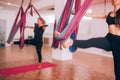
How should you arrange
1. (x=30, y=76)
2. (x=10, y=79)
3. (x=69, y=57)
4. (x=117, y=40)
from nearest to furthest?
(x=117, y=40) → (x=10, y=79) → (x=30, y=76) → (x=69, y=57)

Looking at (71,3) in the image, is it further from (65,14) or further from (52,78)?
(52,78)

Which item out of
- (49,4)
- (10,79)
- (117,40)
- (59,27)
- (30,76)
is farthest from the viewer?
(49,4)

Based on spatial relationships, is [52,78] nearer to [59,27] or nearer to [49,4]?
[59,27]

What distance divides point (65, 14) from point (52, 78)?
210 centimetres

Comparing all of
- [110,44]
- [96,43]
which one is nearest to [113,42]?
[110,44]

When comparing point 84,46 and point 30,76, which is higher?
point 84,46

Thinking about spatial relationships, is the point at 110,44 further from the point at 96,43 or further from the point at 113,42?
the point at 96,43

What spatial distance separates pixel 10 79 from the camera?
3.89 meters

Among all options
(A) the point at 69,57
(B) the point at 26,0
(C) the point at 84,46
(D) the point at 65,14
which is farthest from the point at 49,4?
(C) the point at 84,46

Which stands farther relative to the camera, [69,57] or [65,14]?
[69,57]

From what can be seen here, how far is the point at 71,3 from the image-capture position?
240cm

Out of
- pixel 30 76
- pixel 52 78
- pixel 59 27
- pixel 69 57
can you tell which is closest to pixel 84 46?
pixel 59 27

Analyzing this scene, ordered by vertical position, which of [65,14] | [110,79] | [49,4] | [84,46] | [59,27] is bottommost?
[110,79]

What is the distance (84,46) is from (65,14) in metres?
0.72
